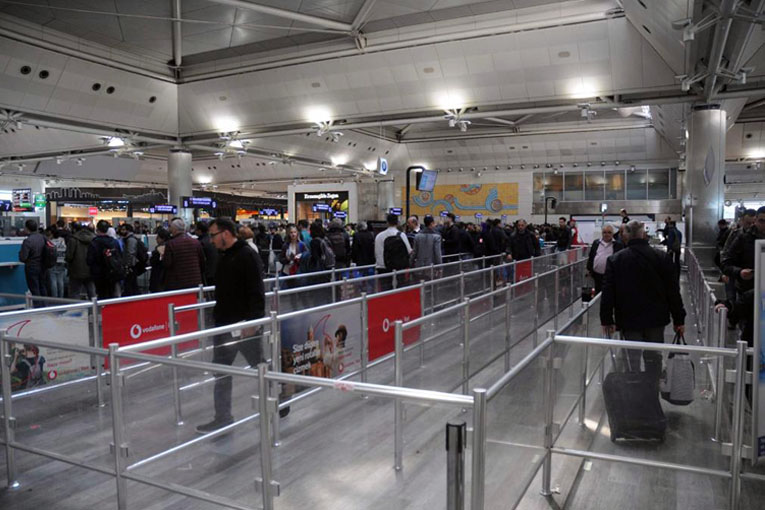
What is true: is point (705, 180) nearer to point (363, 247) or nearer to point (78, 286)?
point (363, 247)

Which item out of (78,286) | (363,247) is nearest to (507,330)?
(363,247)

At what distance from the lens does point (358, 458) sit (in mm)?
3512

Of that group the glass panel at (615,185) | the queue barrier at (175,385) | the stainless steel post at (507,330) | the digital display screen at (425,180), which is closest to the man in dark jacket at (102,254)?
the queue barrier at (175,385)

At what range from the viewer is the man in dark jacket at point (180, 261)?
7402 mm

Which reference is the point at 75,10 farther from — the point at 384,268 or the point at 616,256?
the point at 616,256

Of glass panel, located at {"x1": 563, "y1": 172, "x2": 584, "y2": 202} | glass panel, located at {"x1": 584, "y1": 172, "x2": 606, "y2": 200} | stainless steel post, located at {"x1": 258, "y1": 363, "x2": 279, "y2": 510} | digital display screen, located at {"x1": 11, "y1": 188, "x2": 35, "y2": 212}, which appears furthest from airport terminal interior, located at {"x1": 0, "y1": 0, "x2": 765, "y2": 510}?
glass panel, located at {"x1": 563, "y1": 172, "x2": 584, "y2": 202}

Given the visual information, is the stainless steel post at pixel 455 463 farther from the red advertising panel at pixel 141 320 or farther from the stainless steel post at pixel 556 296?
the stainless steel post at pixel 556 296

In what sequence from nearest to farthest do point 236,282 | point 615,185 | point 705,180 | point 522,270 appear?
point 236,282 → point 522,270 → point 705,180 → point 615,185

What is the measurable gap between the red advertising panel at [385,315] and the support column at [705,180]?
11420 millimetres

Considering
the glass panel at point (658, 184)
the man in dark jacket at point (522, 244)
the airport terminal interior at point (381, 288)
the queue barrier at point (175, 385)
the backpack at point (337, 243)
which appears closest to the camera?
the queue barrier at point (175, 385)

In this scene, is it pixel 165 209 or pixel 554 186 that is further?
pixel 554 186

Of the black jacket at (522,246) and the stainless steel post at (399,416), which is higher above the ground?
the black jacket at (522,246)

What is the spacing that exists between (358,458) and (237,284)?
1987mm

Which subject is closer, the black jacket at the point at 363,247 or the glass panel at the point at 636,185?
the black jacket at the point at 363,247
